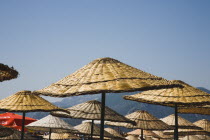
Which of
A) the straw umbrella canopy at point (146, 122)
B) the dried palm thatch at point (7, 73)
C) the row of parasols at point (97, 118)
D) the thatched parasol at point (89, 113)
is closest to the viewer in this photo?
the dried palm thatch at point (7, 73)

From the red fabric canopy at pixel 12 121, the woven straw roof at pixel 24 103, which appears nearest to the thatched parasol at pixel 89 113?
the woven straw roof at pixel 24 103

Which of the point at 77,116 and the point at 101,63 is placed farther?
the point at 77,116

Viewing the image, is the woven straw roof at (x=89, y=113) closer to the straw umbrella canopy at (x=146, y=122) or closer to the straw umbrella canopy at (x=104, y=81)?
the straw umbrella canopy at (x=146, y=122)

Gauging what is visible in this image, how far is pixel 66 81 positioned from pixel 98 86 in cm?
76

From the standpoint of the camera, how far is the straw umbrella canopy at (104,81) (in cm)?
395

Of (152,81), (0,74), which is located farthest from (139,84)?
(0,74)

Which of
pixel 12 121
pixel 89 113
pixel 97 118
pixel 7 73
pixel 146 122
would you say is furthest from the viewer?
pixel 12 121

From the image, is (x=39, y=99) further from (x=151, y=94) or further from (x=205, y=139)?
(x=205, y=139)

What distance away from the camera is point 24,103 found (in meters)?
8.27

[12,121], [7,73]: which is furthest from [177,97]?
[12,121]

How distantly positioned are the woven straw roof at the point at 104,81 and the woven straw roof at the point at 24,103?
3.68m

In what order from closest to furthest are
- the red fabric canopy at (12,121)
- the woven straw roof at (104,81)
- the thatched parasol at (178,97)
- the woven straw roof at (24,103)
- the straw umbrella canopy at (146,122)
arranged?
the woven straw roof at (104,81) < the thatched parasol at (178,97) < the woven straw roof at (24,103) < the straw umbrella canopy at (146,122) < the red fabric canopy at (12,121)

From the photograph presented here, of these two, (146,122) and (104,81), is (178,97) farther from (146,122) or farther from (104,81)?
(146,122)

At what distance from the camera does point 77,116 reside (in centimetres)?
873
